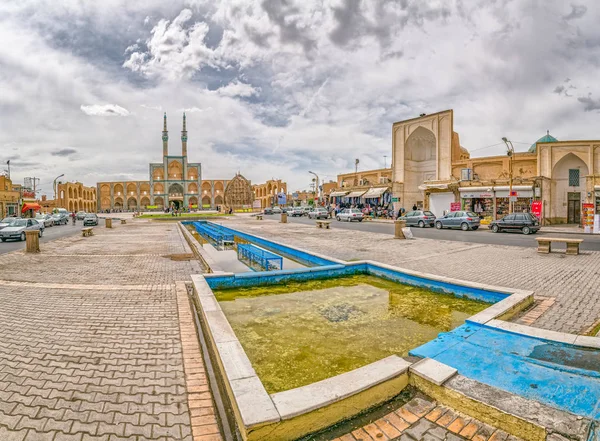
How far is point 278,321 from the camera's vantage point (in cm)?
542

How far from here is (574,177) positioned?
24.8 metres

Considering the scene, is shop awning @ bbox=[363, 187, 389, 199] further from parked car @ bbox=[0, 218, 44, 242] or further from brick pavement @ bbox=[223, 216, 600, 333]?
parked car @ bbox=[0, 218, 44, 242]

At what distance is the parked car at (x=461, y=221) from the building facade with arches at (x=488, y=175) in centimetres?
510

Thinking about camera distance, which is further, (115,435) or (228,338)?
(228,338)

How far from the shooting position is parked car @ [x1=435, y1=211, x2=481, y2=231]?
22438 mm

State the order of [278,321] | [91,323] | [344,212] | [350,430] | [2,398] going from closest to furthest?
[350,430] < [2,398] < [91,323] < [278,321] < [344,212]

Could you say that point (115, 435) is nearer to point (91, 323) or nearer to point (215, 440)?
point (215, 440)

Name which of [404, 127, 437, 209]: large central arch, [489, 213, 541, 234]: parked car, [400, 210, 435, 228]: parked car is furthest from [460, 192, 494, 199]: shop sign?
[489, 213, 541, 234]: parked car

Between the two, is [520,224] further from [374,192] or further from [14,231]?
[14,231]

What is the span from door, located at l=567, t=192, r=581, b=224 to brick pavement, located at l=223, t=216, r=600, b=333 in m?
17.3

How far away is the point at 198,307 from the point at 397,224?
1310 cm

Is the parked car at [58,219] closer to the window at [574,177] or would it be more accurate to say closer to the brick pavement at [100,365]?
the brick pavement at [100,365]

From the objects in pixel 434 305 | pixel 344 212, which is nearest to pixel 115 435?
pixel 434 305

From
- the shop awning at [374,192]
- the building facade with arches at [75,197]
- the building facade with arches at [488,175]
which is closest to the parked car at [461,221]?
the building facade with arches at [488,175]
